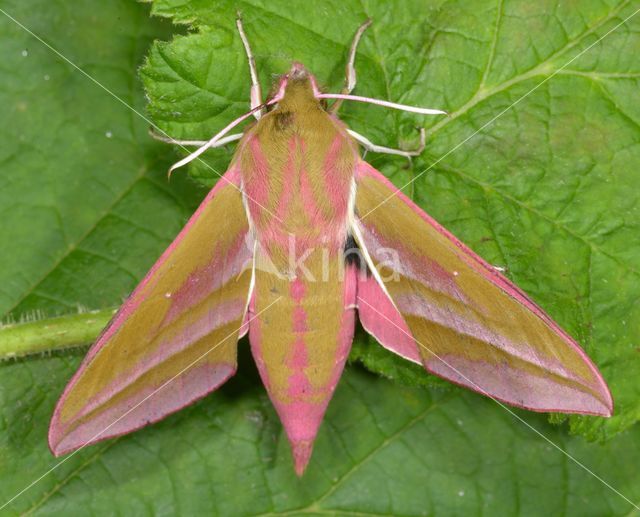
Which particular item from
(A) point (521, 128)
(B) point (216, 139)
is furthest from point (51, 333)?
(A) point (521, 128)

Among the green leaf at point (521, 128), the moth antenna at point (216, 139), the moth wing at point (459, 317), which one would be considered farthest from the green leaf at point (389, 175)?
the moth wing at point (459, 317)

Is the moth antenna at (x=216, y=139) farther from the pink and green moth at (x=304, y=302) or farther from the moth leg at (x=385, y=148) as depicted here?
the moth leg at (x=385, y=148)

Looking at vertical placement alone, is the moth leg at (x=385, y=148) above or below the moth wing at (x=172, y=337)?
above

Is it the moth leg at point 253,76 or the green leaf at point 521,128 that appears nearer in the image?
the moth leg at point 253,76

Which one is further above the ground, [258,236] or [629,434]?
[258,236]

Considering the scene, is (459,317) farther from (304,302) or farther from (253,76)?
(253,76)

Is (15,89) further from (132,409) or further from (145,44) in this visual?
(132,409)

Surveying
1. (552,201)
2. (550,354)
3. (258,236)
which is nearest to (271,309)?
(258,236)
